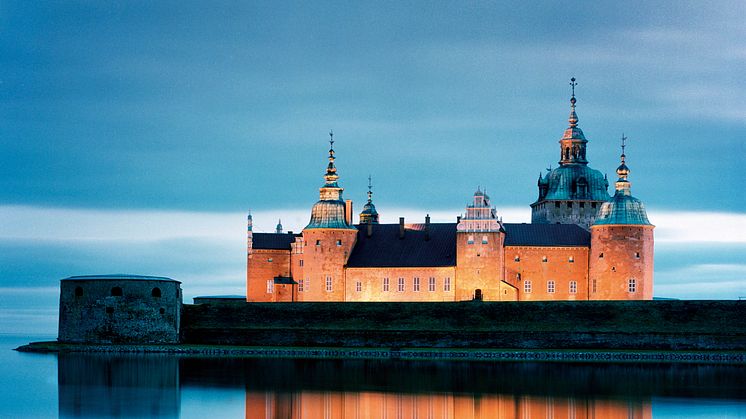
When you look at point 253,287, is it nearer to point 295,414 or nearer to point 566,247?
point 566,247

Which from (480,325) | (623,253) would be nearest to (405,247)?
(623,253)

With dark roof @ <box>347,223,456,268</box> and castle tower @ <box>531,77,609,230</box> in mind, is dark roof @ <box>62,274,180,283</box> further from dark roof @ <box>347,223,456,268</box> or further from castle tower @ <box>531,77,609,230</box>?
castle tower @ <box>531,77,609,230</box>

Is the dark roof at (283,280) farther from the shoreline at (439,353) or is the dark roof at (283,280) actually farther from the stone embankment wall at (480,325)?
the shoreline at (439,353)

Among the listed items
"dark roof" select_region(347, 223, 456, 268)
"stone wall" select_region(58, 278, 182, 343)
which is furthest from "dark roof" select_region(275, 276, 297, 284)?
"stone wall" select_region(58, 278, 182, 343)

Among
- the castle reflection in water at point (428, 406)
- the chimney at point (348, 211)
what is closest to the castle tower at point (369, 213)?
the chimney at point (348, 211)

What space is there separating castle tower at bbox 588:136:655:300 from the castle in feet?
0.18

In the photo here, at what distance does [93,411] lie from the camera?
40.1 meters

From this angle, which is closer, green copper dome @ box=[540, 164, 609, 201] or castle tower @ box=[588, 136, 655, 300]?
castle tower @ box=[588, 136, 655, 300]

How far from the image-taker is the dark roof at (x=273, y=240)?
79875 millimetres

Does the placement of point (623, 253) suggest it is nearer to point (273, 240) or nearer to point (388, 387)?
point (273, 240)

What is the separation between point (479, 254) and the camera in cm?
7431

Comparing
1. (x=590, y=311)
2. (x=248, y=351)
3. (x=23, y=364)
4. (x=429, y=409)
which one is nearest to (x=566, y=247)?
(x=590, y=311)

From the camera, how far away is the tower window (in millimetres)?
73188

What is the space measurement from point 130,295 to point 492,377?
23461mm
